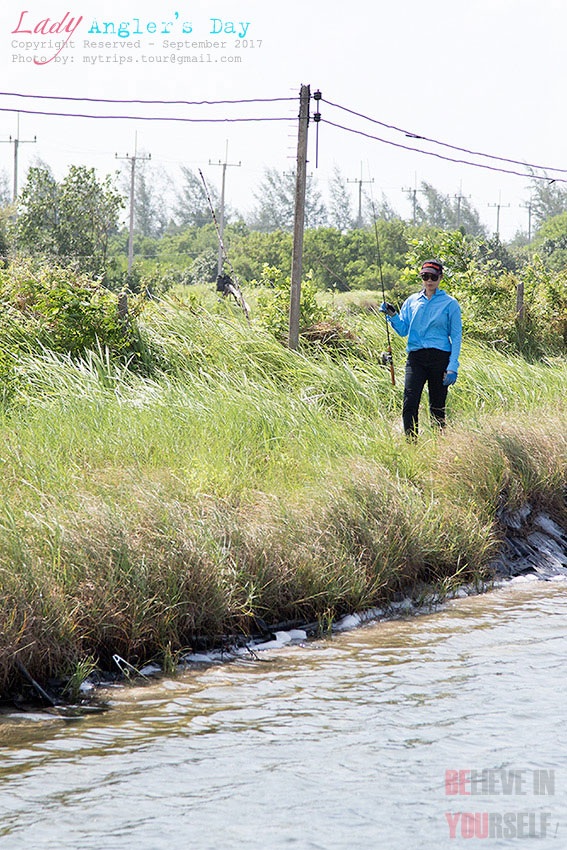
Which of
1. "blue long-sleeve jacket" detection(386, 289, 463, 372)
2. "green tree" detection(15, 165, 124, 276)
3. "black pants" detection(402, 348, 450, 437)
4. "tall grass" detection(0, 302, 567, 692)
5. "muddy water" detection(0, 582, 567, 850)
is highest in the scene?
"green tree" detection(15, 165, 124, 276)

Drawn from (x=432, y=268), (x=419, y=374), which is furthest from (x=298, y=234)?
(x=419, y=374)

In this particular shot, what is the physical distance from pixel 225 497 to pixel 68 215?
38.9 meters

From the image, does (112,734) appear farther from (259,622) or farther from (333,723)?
(259,622)

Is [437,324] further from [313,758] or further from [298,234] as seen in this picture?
[313,758]

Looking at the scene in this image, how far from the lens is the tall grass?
18.7 feet

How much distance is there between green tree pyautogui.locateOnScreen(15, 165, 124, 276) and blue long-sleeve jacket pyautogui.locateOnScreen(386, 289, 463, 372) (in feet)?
111

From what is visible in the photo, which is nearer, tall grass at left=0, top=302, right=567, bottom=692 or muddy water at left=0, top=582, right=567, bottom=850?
muddy water at left=0, top=582, right=567, bottom=850

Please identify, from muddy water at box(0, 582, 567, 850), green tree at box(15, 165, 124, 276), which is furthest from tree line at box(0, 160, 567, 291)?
muddy water at box(0, 582, 567, 850)

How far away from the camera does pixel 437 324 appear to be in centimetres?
959

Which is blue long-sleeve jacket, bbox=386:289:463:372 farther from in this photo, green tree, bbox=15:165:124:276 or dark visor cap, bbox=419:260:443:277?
green tree, bbox=15:165:124:276

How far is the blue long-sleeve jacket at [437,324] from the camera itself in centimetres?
958

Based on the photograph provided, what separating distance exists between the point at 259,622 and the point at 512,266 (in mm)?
56419

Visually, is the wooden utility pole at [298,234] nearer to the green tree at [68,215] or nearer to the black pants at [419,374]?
the black pants at [419,374]

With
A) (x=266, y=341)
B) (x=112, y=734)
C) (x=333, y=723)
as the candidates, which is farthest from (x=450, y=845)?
(x=266, y=341)
